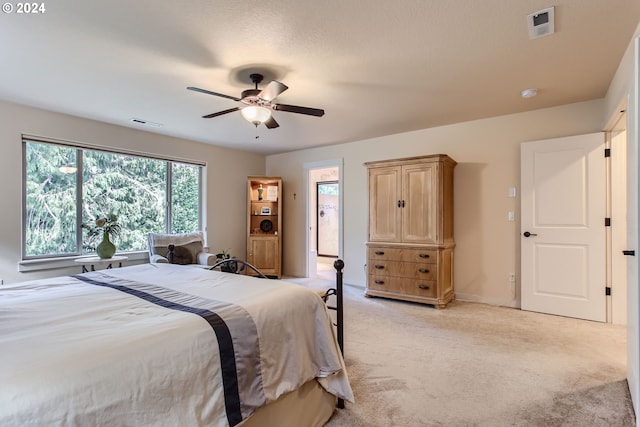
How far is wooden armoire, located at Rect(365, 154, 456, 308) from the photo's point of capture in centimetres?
397

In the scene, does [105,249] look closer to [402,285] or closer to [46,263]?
[46,263]

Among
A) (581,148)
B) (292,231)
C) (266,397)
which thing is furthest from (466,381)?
(292,231)

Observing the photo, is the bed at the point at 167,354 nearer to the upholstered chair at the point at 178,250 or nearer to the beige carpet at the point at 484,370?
the beige carpet at the point at 484,370

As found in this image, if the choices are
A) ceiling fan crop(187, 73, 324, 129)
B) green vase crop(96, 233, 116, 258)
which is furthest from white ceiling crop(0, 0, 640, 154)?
green vase crop(96, 233, 116, 258)

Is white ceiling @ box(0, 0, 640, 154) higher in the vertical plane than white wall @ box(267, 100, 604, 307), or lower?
higher

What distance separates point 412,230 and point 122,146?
4.02m

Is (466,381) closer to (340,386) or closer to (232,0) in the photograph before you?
(340,386)

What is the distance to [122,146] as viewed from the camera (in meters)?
4.39

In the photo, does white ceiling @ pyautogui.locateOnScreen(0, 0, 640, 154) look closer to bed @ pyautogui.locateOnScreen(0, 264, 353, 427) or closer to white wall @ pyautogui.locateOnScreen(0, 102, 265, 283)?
white wall @ pyautogui.locateOnScreen(0, 102, 265, 283)

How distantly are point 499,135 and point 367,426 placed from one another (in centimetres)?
367

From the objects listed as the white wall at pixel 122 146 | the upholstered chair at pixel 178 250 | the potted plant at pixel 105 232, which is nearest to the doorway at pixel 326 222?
the white wall at pixel 122 146

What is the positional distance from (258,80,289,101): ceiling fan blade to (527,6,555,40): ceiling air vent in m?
1.63

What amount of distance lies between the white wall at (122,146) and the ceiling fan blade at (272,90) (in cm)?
286

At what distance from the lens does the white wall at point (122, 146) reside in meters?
3.45
